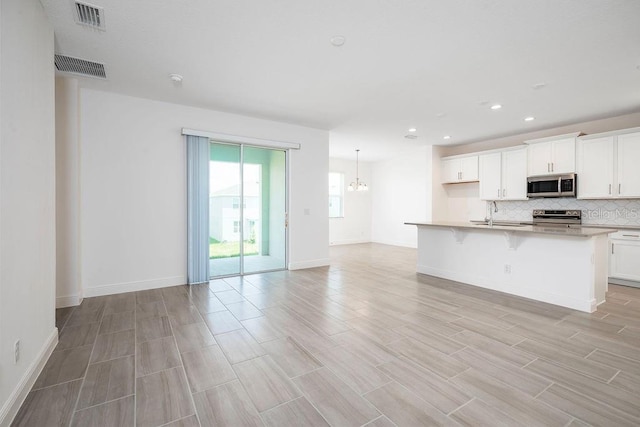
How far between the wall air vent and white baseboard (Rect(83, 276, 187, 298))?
280 centimetres

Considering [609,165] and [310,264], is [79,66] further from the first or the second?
[609,165]

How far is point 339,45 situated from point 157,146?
126 inches

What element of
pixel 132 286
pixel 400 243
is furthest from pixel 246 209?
pixel 400 243

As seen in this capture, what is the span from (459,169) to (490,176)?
31.8 inches

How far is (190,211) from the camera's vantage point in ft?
15.2

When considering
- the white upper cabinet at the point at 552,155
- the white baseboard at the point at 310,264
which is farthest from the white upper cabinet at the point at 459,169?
the white baseboard at the point at 310,264

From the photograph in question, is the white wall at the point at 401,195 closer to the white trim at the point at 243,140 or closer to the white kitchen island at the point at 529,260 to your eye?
the white kitchen island at the point at 529,260

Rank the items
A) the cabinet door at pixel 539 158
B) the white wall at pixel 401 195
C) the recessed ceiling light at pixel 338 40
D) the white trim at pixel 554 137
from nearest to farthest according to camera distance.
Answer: the recessed ceiling light at pixel 338 40 < the white trim at pixel 554 137 < the cabinet door at pixel 539 158 < the white wall at pixel 401 195

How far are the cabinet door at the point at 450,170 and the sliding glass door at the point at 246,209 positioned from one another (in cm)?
452

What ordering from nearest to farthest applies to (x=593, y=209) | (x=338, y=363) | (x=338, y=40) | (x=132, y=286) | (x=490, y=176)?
(x=338, y=363) < (x=338, y=40) < (x=132, y=286) < (x=593, y=209) < (x=490, y=176)

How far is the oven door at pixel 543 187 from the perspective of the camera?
5.59 metres

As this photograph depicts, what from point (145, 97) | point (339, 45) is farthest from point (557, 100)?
point (145, 97)

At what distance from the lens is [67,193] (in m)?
3.65

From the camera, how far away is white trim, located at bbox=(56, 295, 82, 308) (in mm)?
3607
